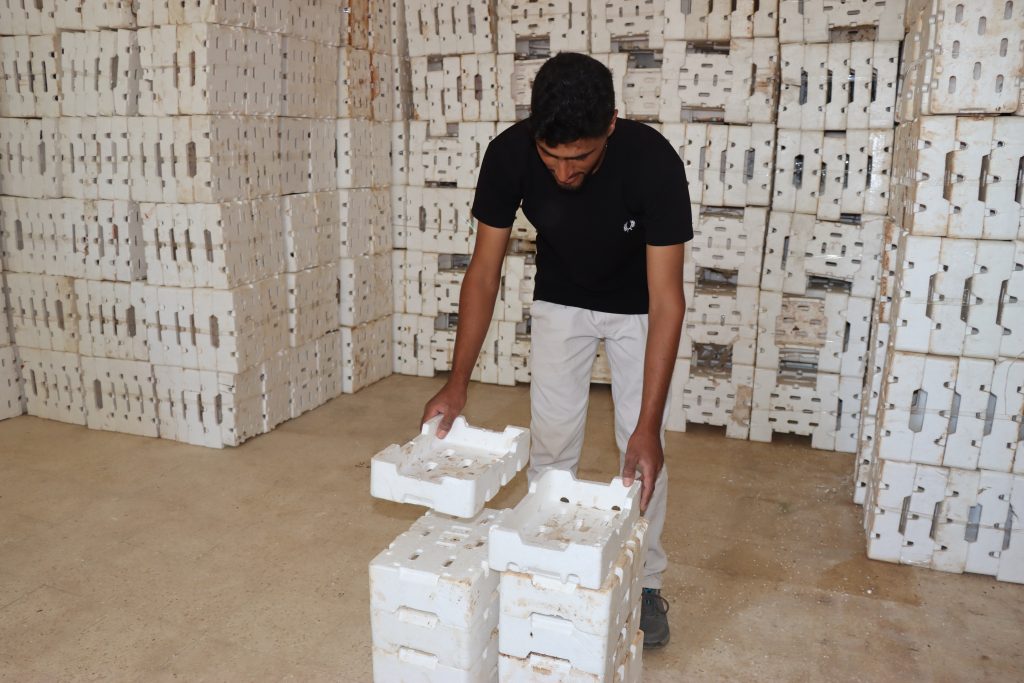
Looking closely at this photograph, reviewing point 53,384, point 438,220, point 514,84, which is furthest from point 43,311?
point 514,84

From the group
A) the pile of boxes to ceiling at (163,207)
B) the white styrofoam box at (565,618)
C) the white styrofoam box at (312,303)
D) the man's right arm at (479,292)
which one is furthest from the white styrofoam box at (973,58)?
the white styrofoam box at (312,303)

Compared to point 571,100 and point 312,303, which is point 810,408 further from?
point 571,100

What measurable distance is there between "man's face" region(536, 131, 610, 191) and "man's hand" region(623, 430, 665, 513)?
0.97 metres

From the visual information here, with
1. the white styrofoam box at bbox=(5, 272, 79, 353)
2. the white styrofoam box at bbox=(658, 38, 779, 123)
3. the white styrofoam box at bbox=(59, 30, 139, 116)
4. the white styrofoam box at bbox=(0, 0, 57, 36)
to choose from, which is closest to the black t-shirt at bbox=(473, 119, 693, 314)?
the white styrofoam box at bbox=(658, 38, 779, 123)

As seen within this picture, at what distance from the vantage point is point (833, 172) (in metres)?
6.28

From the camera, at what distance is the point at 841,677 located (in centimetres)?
360

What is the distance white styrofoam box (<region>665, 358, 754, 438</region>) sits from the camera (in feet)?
21.7

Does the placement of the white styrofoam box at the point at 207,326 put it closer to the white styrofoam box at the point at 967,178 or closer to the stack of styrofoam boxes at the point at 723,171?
the stack of styrofoam boxes at the point at 723,171

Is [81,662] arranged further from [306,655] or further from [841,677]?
[841,677]

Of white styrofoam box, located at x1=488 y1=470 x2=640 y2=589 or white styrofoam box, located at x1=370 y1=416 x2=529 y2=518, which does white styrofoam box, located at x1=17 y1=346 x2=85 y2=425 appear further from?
white styrofoam box, located at x1=488 y1=470 x2=640 y2=589

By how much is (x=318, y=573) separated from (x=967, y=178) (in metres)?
4.01

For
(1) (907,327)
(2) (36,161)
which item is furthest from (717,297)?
(2) (36,161)

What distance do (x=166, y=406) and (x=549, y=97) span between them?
15.6 feet

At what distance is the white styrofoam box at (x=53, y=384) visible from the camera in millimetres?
6527
